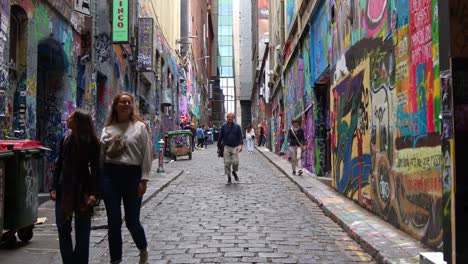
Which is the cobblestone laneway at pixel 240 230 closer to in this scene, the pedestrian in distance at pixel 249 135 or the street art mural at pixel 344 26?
the street art mural at pixel 344 26

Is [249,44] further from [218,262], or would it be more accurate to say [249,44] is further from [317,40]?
[218,262]

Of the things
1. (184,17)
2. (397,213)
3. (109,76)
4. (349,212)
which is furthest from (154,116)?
(184,17)

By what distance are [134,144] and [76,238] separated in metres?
1.02

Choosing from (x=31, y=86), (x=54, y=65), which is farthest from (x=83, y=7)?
(x=54, y=65)

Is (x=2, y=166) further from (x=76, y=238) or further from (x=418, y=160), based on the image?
(x=418, y=160)

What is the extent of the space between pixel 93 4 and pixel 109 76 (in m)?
5.96

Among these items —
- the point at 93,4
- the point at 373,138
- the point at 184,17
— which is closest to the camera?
the point at 373,138

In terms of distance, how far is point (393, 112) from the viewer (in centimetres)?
678

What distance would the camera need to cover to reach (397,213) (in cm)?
658

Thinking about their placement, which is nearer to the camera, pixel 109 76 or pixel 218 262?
pixel 218 262

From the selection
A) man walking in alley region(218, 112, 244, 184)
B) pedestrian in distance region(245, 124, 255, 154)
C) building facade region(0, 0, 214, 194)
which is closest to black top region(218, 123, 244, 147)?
man walking in alley region(218, 112, 244, 184)

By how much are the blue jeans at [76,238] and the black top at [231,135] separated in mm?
8643

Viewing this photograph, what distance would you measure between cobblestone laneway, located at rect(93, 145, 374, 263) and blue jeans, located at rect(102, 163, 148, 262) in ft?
1.93

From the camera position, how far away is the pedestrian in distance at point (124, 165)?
4.87 meters
